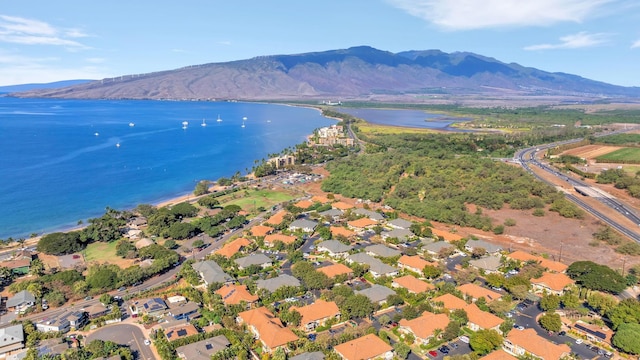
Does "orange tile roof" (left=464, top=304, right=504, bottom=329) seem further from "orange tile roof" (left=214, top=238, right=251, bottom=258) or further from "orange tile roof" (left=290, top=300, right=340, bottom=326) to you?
"orange tile roof" (left=214, top=238, right=251, bottom=258)

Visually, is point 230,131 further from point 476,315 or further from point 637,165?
point 476,315

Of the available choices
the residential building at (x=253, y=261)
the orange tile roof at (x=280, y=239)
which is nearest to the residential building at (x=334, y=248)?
the orange tile roof at (x=280, y=239)

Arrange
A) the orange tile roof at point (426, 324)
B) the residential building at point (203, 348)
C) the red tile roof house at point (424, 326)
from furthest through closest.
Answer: the orange tile roof at point (426, 324) → the red tile roof house at point (424, 326) → the residential building at point (203, 348)

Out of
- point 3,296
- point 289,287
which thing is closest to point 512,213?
point 289,287

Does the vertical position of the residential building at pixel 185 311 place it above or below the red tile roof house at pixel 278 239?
below

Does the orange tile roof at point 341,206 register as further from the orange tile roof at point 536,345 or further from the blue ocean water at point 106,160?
the orange tile roof at point 536,345

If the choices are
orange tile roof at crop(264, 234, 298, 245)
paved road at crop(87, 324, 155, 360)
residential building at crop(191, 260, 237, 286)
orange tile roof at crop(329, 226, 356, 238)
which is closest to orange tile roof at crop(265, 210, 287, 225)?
orange tile roof at crop(264, 234, 298, 245)
